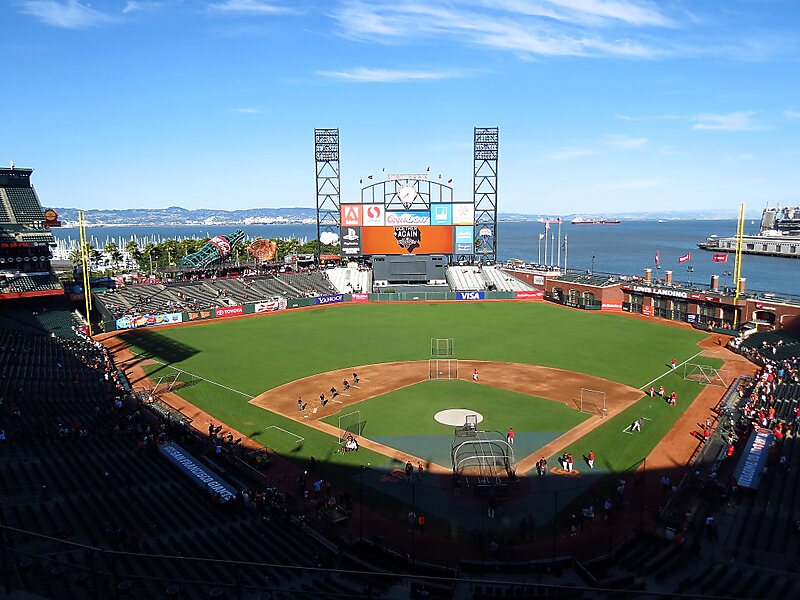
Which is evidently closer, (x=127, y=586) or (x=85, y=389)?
(x=127, y=586)

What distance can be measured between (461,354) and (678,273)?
314 feet

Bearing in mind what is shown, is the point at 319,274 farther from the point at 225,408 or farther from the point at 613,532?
the point at 613,532

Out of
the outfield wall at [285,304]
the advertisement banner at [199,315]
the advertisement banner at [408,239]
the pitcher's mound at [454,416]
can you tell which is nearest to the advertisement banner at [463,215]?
the advertisement banner at [408,239]

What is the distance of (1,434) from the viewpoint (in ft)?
85.9

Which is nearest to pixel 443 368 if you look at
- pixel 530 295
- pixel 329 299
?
pixel 329 299

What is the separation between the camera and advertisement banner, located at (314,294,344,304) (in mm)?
80156

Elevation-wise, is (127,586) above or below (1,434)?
above

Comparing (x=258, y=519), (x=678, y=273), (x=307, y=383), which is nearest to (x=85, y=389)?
(x=307, y=383)

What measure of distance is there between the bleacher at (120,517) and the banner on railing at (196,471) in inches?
15.8

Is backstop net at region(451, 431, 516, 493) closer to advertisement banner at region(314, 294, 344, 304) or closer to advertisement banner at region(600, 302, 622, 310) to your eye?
advertisement banner at region(600, 302, 622, 310)

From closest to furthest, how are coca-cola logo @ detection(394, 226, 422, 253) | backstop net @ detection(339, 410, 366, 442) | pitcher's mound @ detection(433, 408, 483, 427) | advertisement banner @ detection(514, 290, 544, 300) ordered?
backstop net @ detection(339, 410, 366, 442) → pitcher's mound @ detection(433, 408, 483, 427) → advertisement banner @ detection(514, 290, 544, 300) → coca-cola logo @ detection(394, 226, 422, 253)

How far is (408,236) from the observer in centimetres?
8475

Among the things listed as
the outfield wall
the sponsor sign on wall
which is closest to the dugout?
the outfield wall

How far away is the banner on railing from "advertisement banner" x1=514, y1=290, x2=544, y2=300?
62.2 meters
